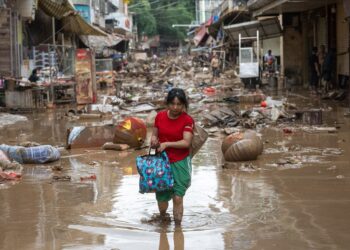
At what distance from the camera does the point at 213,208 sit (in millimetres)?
6992

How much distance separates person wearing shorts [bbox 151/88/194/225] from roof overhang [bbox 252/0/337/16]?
58.3 feet

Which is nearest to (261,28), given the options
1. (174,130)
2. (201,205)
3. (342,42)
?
(342,42)

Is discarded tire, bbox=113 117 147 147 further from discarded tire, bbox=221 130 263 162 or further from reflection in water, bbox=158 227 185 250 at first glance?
reflection in water, bbox=158 227 185 250

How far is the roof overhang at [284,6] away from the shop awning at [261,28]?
180 cm

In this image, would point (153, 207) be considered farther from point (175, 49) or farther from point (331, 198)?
point (175, 49)

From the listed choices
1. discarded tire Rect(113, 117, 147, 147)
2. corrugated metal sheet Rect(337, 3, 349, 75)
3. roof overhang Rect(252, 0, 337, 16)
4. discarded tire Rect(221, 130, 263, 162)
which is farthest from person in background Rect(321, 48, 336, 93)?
discarded tire Rect(221, 130, 263, 162)

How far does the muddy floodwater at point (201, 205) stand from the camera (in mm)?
5680

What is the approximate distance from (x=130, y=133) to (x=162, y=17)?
97.3 m

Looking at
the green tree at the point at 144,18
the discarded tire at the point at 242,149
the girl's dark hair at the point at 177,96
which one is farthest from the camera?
the green tree at the point at 144,18

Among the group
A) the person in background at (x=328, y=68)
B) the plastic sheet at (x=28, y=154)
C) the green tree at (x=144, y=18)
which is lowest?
the plastic sheet at (x=28, y=154)

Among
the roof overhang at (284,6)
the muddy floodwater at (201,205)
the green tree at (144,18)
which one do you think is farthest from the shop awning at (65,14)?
the green tree at (144,18)

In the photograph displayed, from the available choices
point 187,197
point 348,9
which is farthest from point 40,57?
point 187,197

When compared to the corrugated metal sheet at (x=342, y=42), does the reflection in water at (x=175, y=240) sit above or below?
below

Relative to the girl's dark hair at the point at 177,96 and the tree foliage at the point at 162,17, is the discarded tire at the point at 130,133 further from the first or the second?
the tree foliage at the point at 162,17
